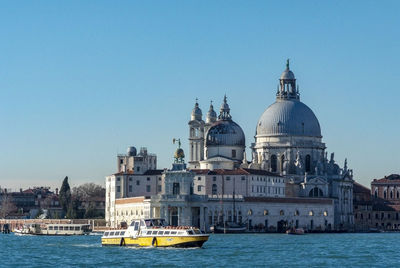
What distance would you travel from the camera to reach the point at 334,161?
15662 cm

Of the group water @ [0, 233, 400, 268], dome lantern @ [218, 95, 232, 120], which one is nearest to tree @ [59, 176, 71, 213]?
dome lantern @ [218, 95, 232, 120]

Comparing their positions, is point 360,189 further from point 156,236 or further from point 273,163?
point 156,236

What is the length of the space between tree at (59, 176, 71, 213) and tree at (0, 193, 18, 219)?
46.5ft

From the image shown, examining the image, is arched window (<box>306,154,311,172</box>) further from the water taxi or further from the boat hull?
the boat hull

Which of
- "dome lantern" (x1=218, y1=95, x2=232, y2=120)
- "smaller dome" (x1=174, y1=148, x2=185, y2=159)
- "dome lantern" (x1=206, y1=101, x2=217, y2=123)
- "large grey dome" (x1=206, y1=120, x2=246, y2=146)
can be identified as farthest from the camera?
"dome lantern" (x1=206, y1=101, x2=217, y2=123)

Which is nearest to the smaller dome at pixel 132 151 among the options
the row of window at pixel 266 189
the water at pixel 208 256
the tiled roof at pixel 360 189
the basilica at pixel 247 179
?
the basilica at pixel 247 179

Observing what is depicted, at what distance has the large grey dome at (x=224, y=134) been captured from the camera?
506 feet

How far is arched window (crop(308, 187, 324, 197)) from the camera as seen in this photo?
150 m

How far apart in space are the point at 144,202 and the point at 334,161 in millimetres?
30618

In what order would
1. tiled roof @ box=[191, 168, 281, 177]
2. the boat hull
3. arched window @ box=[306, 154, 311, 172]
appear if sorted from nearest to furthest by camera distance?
1. the boat hull
2. tiled roof @ box=[191, 168, 281, 177]
3. arched window @ box=[306, 154, 311, 172]

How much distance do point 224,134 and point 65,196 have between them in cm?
2685

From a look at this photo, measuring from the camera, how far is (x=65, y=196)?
16950 centimetres

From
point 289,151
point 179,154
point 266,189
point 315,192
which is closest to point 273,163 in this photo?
point 289,151

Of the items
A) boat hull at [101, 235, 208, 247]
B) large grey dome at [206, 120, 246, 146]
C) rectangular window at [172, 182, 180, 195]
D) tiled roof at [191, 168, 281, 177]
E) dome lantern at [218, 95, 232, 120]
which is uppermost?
dome lantern at [218, 95, 232, 120]
